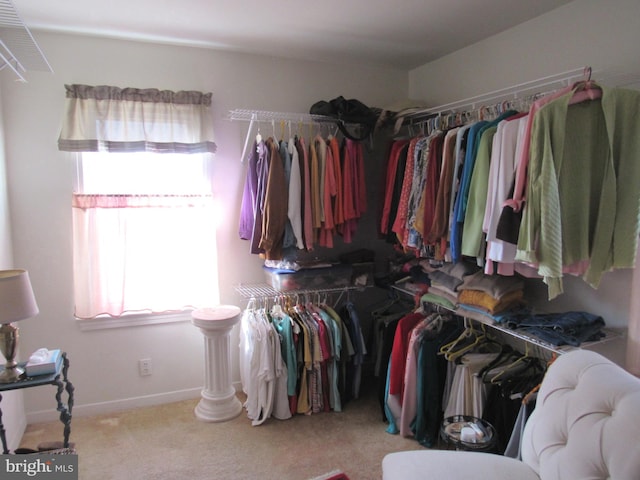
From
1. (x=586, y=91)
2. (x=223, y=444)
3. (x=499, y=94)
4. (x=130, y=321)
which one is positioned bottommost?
(x=223, y=444)

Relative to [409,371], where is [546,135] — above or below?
above

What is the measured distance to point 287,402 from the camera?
282 cm

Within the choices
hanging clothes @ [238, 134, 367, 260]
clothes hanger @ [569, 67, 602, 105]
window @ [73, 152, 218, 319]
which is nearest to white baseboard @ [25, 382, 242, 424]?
window @ [73, 152, 218, 319]

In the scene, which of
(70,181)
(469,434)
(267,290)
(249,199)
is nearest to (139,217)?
(70,181)

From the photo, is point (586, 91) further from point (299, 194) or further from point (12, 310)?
point (12, 310)

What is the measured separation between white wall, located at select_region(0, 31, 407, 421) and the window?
0.11 m

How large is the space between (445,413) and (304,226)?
146 centimetres

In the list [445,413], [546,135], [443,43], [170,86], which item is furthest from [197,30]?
[445,413]

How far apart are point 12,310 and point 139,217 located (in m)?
1.09

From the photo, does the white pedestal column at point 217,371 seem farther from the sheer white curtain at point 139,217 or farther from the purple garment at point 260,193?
the purple garment at point 260,193

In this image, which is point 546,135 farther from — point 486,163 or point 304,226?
point 304,226

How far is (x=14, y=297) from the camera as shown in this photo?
6.21ft

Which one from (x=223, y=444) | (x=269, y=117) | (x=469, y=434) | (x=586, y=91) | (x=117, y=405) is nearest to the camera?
(x=586, y=91)

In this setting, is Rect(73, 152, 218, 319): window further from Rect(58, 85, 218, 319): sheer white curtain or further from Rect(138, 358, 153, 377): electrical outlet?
Rect(138, 358, 153, 377): electrical outlet
